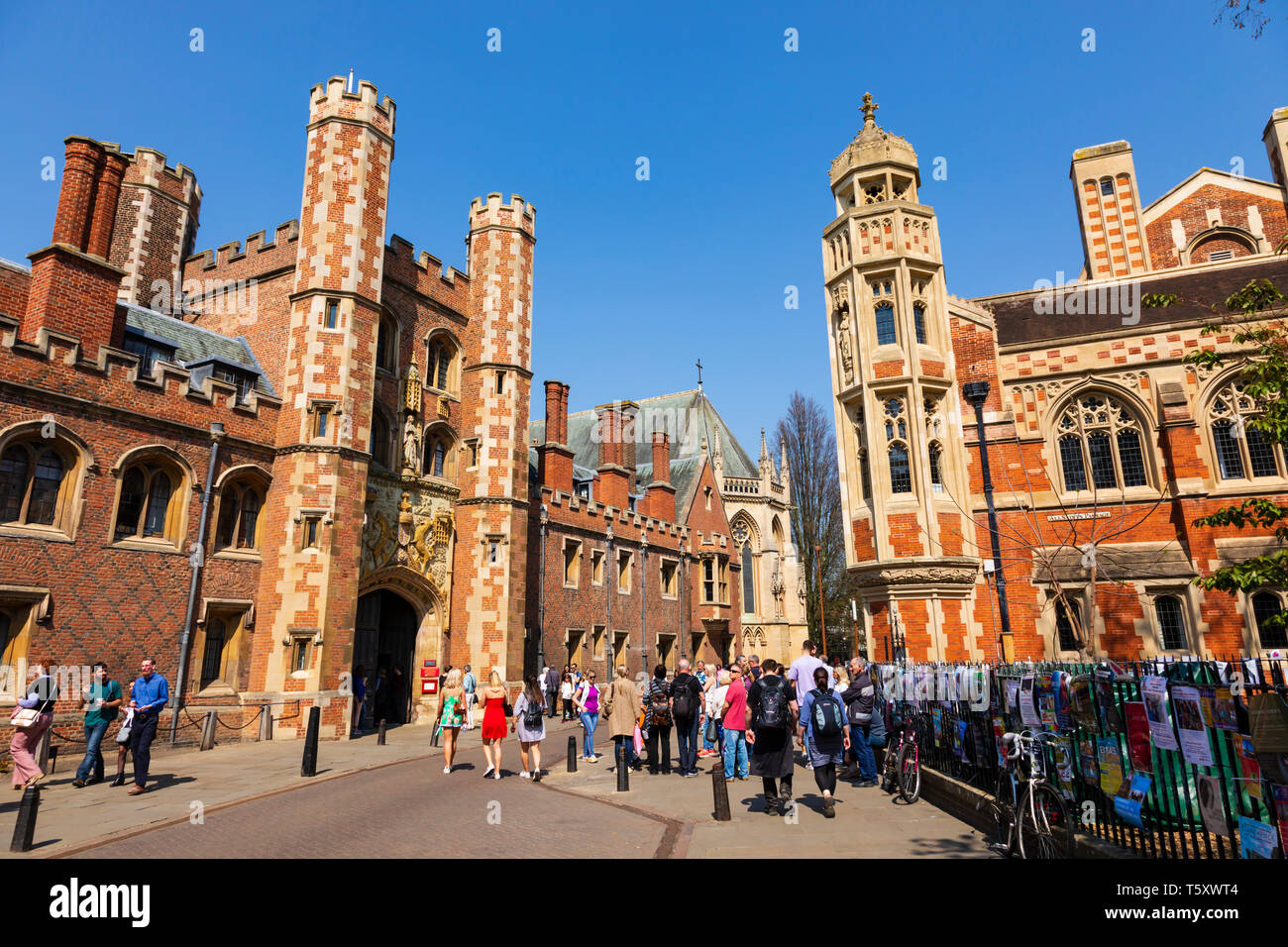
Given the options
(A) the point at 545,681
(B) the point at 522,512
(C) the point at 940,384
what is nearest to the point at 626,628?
(A) the point at 545,681

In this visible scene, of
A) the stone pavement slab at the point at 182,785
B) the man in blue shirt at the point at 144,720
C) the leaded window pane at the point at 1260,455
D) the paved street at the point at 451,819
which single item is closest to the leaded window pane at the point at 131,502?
the stone pavement slab at the point at 182,785

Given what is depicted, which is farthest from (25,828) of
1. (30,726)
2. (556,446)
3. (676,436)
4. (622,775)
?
(676,436)

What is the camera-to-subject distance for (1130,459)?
19.0 meters

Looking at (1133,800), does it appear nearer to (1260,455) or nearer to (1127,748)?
(1127,748)

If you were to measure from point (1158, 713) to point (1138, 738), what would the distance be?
1.43 feet

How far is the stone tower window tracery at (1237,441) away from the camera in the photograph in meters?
18.2

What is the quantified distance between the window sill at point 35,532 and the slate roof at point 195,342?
6151 mm

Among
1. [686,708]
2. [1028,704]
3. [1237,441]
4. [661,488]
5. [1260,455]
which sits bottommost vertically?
[686,708]

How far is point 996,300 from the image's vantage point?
75.0 ft

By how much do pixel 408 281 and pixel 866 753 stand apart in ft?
62.2

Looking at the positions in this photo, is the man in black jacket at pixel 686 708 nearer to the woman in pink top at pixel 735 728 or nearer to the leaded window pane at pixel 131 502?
the woman in pink top at pixel 735 728

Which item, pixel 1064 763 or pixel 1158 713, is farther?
pixel 1064 763
